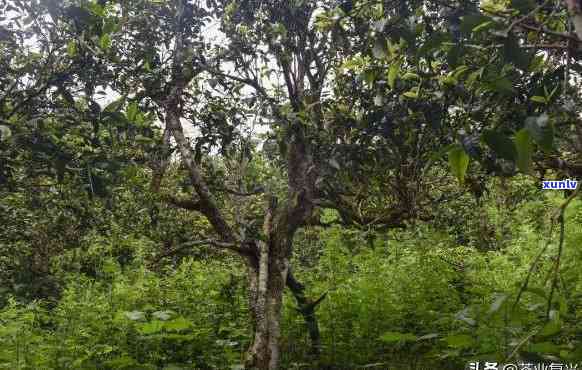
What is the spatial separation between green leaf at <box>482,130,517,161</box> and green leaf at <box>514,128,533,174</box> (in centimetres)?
12

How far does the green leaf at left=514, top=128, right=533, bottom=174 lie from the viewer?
985 mm

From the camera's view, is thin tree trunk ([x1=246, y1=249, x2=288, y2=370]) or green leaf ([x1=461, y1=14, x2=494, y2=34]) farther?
thin tree trunk ([x1=246, y1=249, x2=288, y2=370])

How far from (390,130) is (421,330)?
319cm

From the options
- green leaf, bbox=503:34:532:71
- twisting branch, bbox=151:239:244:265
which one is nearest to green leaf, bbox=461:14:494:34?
green leaf, bbox=503:34:532:71

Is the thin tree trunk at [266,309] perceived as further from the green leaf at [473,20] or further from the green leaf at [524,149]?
the green leaf at [524,149]

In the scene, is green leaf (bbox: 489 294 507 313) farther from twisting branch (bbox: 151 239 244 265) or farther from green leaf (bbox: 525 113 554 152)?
twisting branch (bbox: 151 239 244 265)

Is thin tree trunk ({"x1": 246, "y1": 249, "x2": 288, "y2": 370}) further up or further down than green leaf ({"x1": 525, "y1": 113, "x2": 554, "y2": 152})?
further down

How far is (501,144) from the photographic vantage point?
1.12m

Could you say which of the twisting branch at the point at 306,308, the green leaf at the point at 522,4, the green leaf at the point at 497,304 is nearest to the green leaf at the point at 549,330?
the green leaf at the point at 497,304

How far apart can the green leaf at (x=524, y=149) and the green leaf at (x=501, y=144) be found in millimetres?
120

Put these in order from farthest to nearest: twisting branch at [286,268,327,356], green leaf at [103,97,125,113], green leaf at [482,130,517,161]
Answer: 1. twisting branch at [286,268,327,356]
2. green leaf at [103,97,125,113]
3. green leaf at [482,130,517,161]

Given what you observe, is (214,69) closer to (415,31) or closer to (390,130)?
(390,130)

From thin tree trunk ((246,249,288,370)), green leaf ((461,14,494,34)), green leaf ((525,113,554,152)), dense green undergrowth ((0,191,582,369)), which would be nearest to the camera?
green leaf ((525,113,554,152))

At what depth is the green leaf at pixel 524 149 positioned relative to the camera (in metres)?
0.98
